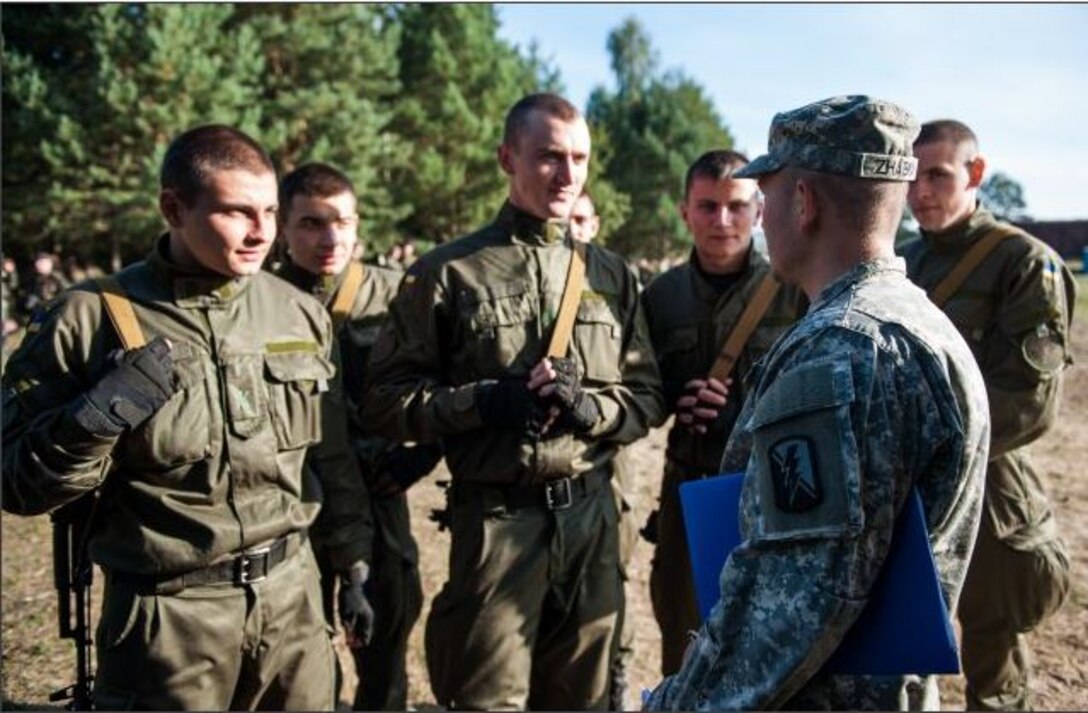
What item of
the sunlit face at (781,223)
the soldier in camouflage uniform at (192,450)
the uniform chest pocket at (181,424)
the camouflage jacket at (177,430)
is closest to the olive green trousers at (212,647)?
the soldier in camouflage uniform at (192,450)

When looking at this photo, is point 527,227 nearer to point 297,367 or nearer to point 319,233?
point 297,367

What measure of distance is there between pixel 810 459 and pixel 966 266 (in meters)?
2.64

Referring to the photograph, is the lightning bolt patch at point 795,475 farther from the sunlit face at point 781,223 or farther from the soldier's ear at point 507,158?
the soldier's ear at point 507,158

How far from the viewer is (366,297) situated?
4391 millimetres

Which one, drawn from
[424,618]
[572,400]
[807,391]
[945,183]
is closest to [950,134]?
[945,183]

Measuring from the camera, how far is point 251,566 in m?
2.81

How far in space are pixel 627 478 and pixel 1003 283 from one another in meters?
1.92

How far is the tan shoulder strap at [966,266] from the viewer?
381 centimetres

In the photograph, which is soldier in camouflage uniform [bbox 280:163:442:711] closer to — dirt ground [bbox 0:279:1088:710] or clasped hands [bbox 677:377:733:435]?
A: dirt ground [bbox 0:279:1088:710]

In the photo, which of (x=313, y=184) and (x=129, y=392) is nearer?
(x=129, y=392)

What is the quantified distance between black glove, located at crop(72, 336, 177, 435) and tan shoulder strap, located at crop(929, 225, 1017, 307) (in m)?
3.02

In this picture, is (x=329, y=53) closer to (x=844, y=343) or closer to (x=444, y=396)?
(x=444, y=396)

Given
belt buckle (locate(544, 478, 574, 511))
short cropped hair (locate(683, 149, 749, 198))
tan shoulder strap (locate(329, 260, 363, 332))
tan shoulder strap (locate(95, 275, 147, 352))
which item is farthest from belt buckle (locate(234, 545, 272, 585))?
short cropped hair (locate(683, 149, 749, 198))

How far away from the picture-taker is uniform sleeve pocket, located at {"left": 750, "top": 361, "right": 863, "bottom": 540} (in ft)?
5.18
